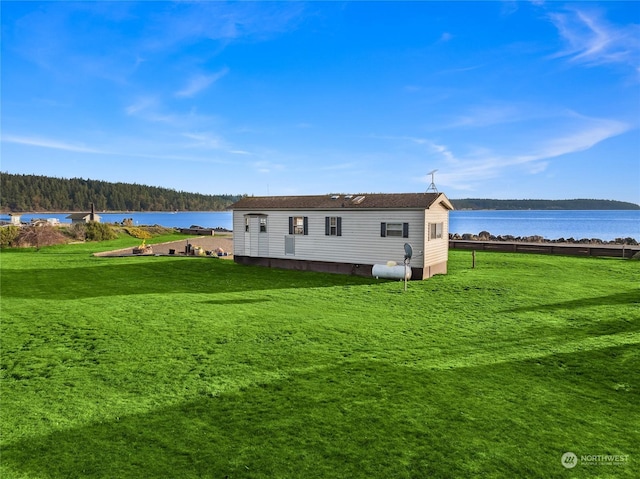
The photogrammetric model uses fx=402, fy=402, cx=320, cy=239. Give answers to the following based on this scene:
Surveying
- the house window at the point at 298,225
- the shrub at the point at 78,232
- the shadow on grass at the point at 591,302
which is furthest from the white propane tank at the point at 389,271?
the shrub at the point at 78,232

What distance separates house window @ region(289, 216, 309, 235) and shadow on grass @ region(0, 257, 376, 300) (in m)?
2.63

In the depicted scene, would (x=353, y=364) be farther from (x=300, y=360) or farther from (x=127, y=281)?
(x=127, y=281)

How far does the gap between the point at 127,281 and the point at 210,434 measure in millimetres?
16204

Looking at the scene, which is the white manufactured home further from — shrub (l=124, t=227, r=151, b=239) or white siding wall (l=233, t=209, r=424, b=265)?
shrub (l=124, t=227, r=151, b=239)

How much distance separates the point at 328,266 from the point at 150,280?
32.4 feet

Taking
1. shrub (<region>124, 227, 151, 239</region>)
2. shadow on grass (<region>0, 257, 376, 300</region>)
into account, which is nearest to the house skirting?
shadow on grass (<region>0, 257, 376, 300</region>)

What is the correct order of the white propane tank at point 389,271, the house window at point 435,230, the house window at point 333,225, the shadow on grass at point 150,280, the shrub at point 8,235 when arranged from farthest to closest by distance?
the shrub at point 8,235, the house window at point 333,225, the house window at point 435,230, the white propane tank at point 389,271, the shadow on grass at point 150,280

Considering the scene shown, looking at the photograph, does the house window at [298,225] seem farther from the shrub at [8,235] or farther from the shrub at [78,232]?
the shrub at [78,232]

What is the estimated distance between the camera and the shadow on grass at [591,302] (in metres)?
14.5

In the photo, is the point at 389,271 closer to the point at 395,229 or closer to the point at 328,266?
the point at 395,229

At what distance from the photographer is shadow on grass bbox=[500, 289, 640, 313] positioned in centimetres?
1453

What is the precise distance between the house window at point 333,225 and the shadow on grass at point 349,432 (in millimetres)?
15716

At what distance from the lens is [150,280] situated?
2075cm

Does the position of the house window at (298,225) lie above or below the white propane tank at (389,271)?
above
